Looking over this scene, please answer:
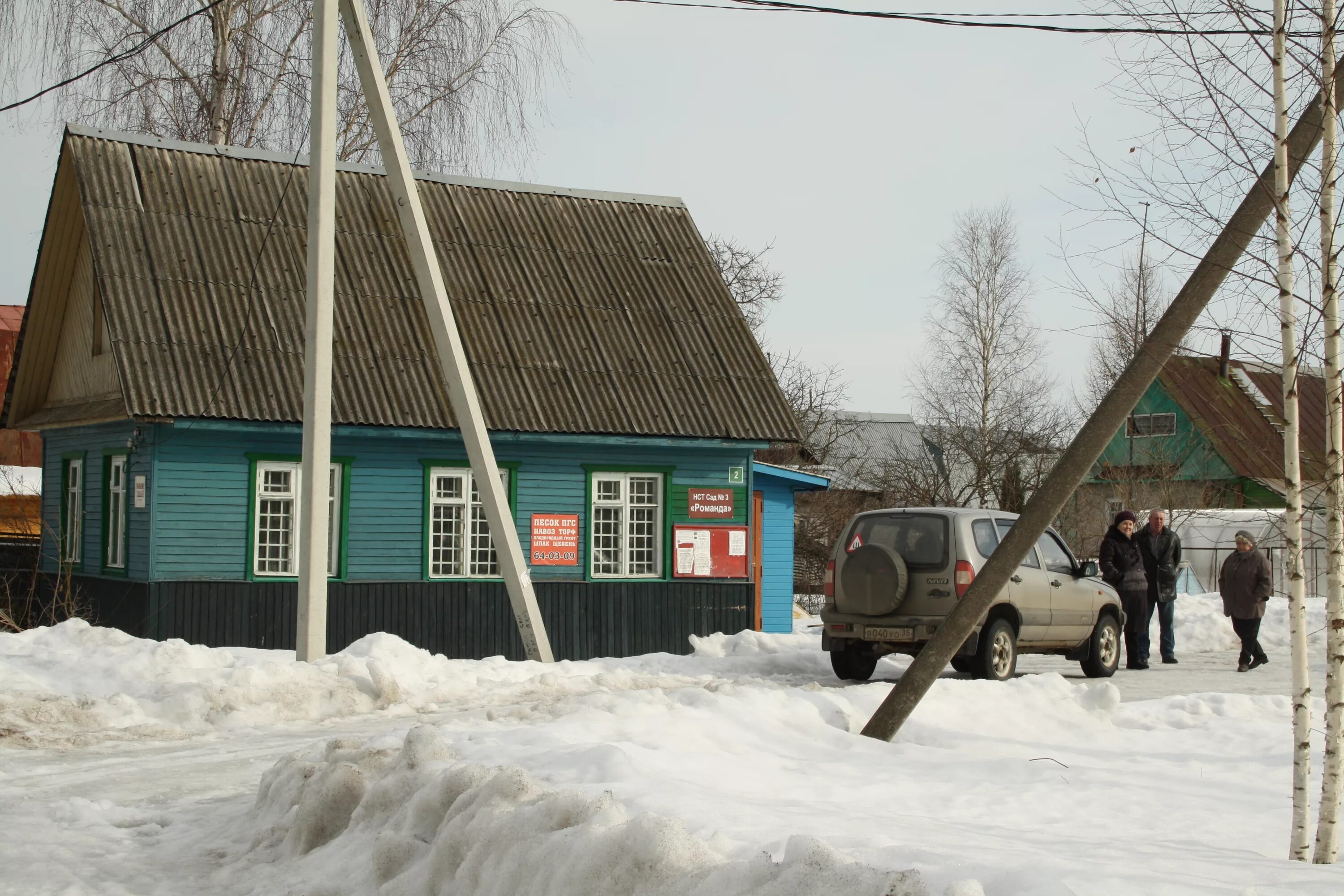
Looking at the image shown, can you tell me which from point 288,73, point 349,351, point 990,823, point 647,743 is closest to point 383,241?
point 349,351

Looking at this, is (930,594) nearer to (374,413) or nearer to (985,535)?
(985,535)

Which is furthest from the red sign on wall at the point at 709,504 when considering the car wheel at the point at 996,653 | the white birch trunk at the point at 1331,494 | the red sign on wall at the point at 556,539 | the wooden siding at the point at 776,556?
the white birch trunk at the point at 1331,494

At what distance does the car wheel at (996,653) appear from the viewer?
1370cm

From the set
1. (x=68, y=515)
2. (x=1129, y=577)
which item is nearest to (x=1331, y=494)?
(x=1129, y=577)

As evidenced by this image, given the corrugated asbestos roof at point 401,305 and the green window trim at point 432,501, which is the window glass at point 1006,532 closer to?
the corrugated asbestos roof at point 401,305

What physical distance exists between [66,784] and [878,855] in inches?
217

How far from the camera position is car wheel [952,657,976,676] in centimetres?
1373

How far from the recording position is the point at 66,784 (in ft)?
26.9

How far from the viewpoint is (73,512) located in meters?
20.0

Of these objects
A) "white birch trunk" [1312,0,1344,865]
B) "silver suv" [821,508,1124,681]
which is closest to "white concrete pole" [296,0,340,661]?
"silver suv" [821,508,1124,681]

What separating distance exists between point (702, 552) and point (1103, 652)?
5.75 meters

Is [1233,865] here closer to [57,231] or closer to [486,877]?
[486,877]

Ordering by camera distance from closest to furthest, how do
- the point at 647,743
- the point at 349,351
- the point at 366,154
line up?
the point at 647,743 < the point at 349,351 < the point at 366,154

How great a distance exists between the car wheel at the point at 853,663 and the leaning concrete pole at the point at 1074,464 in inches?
222
